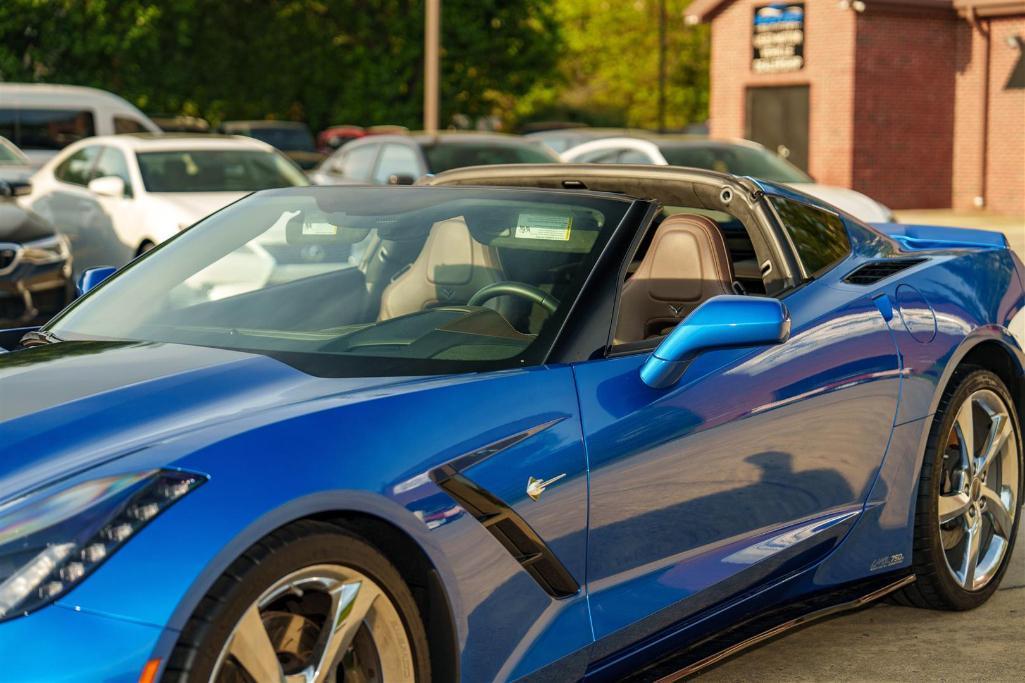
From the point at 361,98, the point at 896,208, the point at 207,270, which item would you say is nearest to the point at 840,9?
the point at 896,208

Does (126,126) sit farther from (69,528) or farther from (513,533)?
(69,528)

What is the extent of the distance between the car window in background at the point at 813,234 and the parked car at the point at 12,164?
1319cm

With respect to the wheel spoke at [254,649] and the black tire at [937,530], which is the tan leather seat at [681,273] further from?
the wheel spoke at [254,649]

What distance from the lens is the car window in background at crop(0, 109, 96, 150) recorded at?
20.1m

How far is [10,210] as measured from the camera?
35.7 feet

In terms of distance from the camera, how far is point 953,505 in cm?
470

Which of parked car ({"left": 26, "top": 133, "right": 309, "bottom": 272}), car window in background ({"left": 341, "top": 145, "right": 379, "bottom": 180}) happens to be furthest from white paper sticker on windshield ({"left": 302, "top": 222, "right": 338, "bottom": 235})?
car window in background ({"left": 341, "top": 145, "right": 379, "bottom": 180})

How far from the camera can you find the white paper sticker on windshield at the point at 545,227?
382 centimetres

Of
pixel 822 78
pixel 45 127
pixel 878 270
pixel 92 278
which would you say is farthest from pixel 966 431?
pixel 822 78

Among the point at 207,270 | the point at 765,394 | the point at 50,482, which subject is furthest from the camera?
the point at 207,270

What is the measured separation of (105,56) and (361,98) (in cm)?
768

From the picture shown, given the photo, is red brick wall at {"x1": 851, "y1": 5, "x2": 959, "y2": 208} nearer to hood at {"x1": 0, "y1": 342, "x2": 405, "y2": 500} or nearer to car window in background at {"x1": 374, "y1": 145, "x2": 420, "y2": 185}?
car window in background at {"x1": 374, "y1": 145, "x2": 420, "y2": 185}

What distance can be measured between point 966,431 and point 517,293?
1.78 meters

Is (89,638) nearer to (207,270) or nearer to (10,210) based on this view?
(207,270)
